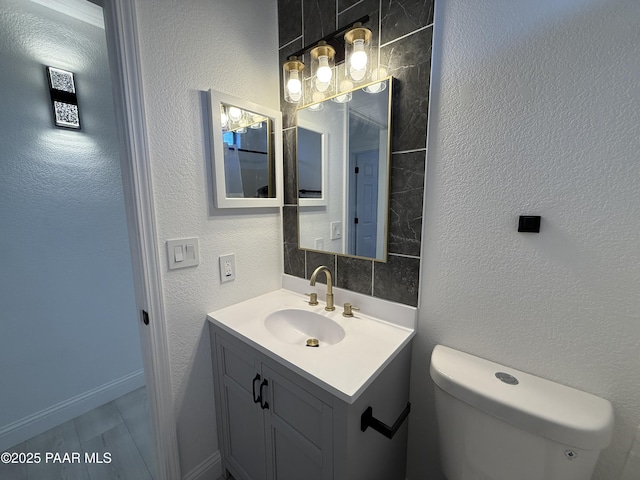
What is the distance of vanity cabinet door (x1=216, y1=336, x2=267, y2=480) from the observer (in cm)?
102

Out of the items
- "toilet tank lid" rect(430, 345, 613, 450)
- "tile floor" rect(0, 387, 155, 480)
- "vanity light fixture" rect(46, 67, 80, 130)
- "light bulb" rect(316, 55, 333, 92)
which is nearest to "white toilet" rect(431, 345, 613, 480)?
"toilet tank lid" rect(430, 345, 613, 450)

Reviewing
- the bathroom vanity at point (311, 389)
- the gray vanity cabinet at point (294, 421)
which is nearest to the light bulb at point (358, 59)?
the bathroom vanity at point (311, 389)

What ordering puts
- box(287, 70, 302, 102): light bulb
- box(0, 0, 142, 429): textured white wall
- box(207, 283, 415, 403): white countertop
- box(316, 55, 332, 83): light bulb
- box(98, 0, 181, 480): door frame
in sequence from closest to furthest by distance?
box(207, 283, 415, 403): white countertop < box(98, 0, 181, 480): door frame < box(316, 55, 332, 83): light bulb < box(287, 70, 302, 102): light bulb < box(0, 0, 142, 429): textured white wall

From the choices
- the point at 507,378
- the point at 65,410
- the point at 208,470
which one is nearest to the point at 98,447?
the point at 65,410

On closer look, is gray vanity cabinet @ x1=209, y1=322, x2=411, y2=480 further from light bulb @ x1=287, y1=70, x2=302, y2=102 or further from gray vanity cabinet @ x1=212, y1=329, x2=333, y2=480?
light bulb @ x1=287, y1=70, x2=302, y2=102

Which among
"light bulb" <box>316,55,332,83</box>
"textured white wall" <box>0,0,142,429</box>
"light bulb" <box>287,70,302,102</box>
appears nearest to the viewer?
"light bulb" <box>316,55,332,83</box>

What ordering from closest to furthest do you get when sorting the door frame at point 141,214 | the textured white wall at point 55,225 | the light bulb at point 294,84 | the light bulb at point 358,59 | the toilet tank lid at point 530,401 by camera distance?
the toilet tank lid at point 530,401
the door frame at point 141,214
the light bulb at point 358,59
the light bulb at point 294,84
the textured white wall at point 55,225

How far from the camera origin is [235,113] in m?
1.18

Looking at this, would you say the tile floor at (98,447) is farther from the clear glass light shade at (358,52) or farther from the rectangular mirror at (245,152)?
the clear glass light shade at (358,52)

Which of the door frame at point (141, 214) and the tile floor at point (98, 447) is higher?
the door frame at point (141, 214)

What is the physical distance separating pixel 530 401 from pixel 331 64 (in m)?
1.42

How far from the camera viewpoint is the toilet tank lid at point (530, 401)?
2.11 feet

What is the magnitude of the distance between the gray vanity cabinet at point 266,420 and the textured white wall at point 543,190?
59 centimetres

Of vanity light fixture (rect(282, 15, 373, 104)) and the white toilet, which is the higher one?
vanity light fixture (rect(282, 15, 373, 104))
